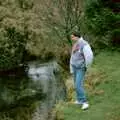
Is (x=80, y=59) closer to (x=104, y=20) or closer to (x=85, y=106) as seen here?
(x=85, y=106)

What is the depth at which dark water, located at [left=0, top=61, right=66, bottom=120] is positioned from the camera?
16.4 m

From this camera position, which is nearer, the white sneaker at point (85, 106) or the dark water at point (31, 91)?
the white sneaker at point (85, 106)

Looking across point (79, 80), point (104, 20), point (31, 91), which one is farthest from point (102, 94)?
point (31, 91)

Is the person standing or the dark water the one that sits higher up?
the person standing

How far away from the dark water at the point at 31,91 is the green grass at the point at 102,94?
1579 millimetres

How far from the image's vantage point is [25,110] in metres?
17.1

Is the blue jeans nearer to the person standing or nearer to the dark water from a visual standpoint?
the person standing

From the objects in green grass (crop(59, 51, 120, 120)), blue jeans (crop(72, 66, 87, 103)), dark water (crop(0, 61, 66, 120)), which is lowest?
dark water (crop(0, 61, 66, 120))

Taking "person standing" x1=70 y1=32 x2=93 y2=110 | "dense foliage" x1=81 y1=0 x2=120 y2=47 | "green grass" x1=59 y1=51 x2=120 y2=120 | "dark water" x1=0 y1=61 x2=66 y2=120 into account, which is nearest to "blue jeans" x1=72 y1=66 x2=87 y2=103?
"person standing" x1=70 y1=32 x2=93 y2=110

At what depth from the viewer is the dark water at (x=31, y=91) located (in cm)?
1644

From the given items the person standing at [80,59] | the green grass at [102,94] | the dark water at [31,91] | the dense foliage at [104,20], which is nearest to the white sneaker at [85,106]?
the person standing at [80,59]

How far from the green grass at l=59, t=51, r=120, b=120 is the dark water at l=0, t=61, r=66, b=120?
158 cm

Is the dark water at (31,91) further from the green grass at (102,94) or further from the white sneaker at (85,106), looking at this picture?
the white sneaker at (85,106)

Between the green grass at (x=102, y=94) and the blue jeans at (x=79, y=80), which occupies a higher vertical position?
the blue jeans at (x=79, y=80)
